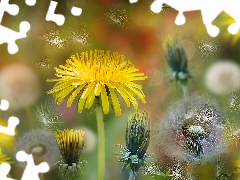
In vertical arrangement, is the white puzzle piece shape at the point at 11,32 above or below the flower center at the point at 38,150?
above

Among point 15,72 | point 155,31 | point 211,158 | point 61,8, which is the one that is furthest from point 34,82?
point 211,158

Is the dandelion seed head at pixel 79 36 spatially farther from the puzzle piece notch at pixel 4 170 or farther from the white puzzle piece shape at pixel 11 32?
the puzzle piece notch at pixel 4 170

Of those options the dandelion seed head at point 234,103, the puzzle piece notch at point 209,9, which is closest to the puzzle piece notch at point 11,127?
the puzzle piece notch at point 209,9

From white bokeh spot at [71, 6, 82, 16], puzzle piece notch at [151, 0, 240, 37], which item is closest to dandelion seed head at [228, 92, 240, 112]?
puzzle piece notch at [151, 0, 240, 37]

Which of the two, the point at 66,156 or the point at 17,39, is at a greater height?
the point at 17,39

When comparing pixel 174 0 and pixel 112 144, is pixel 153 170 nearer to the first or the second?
pixel 112 144

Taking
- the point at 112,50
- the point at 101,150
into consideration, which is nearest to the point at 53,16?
the point at 112,50
